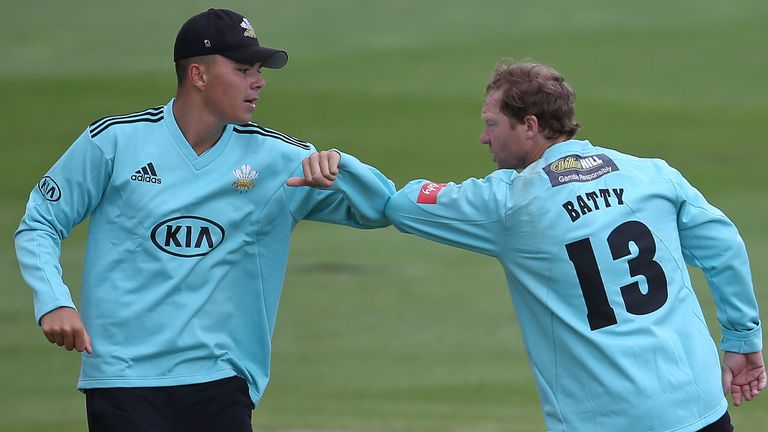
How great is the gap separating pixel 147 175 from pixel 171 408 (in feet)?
2.66

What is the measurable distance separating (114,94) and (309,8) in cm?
521

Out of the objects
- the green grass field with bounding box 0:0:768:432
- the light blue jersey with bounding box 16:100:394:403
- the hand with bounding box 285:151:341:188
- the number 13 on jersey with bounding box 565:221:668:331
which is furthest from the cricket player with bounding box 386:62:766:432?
the green grass field with bounding box 0:0:768:432

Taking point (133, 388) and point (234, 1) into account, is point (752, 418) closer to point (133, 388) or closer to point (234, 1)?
point (133, 388)

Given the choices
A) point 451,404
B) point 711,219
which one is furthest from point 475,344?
point 711,219

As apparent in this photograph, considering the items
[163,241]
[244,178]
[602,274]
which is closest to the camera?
[602,274]

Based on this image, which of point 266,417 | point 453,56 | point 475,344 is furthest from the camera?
point 453,56

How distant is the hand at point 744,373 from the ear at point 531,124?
1.07m

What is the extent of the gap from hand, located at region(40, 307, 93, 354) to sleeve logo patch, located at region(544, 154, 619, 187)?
63.4 inches

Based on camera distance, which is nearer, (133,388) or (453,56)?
(133,388)

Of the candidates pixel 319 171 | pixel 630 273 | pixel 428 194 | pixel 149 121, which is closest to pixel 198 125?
pixel 149 121

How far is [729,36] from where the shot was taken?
24.3 meters

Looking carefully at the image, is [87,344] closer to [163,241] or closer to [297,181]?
[163,241]

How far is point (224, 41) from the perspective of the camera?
4973mm

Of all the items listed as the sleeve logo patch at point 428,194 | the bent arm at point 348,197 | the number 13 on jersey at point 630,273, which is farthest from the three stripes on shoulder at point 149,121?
the number 13 on jersey at point 630,273
